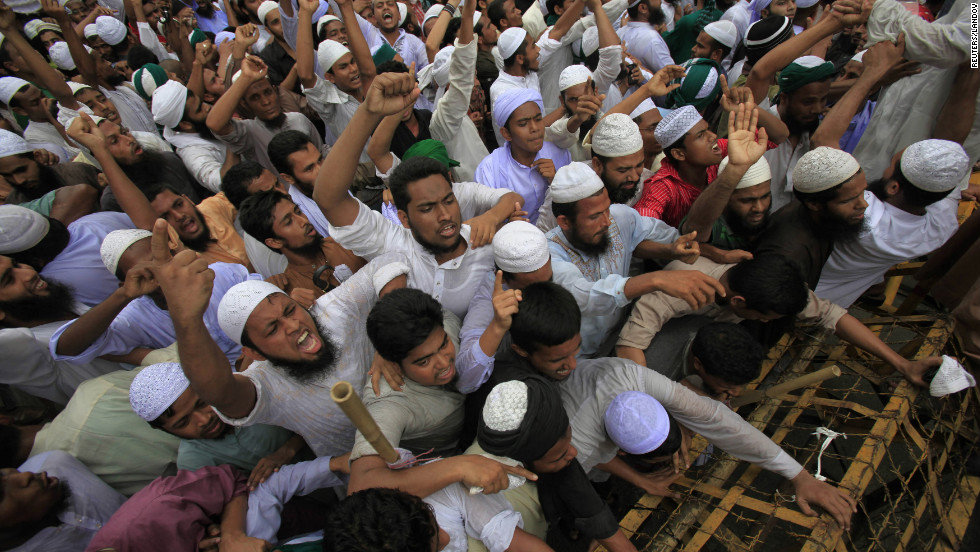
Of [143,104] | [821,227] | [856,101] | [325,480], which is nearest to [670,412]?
[821,227]

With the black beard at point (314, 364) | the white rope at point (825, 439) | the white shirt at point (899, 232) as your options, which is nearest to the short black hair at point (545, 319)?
the black beard at point (314, 364)

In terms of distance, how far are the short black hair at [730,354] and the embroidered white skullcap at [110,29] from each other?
28.6 feet

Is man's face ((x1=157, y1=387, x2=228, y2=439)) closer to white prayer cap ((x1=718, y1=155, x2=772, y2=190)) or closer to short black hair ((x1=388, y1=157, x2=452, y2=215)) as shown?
short black hair ((x1=388, y1=157, x2=452, y2=215))

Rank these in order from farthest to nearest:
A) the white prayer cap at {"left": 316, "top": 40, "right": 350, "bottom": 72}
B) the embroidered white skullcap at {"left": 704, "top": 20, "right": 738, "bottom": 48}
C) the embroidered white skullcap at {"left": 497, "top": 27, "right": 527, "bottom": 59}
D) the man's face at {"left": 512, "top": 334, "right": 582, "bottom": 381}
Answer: the embroidered white skullcap at {"left": 704, "top": 20, "right": 738, "bottom": 48}
the embroidered white skullcap at {"left": 497, "top": 27, "right": 527, "bottom": 59}
the white prayer cap at {"left": 316, "top": 40, "right": 350, "bottom": 72}
the man's face at {"left": 512, "top": 334, "right": 582, "bottom": 381}

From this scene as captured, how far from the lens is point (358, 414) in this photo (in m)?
1.36

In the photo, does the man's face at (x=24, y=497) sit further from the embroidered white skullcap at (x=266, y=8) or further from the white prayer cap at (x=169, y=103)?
the embroidered white skullcap at (x=266, y=8)

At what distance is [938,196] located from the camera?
2.58 meters

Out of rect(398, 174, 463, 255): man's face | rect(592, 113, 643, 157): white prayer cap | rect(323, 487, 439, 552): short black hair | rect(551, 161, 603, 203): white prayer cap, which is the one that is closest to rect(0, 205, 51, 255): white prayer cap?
rect(398, 174, 463, 255): man's face

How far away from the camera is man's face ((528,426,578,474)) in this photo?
1.95 meters

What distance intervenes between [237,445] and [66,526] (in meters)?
0.72

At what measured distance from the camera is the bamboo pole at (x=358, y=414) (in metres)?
1.27

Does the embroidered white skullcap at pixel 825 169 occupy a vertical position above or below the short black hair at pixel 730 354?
above

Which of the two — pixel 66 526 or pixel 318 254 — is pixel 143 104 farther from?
pixel 66 526

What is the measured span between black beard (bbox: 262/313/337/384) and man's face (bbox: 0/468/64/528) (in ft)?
3.28
